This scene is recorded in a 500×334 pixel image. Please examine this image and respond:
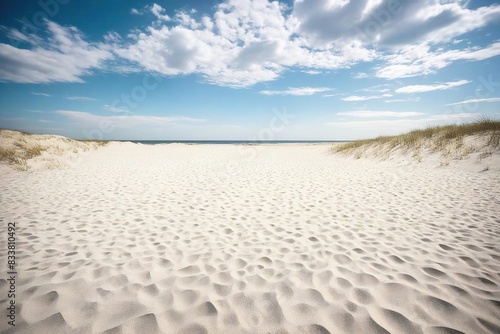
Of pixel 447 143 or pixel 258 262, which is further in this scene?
pixel 447 143

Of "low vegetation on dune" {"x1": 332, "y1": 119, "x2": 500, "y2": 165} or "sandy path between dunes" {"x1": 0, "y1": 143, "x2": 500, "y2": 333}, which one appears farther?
"low vegetation on dune" {"x1": 332, "y1": 119, "x2": 500, "y2": 165}

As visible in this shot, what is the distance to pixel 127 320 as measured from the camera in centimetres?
229

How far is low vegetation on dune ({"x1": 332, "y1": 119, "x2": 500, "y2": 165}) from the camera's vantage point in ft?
35.3

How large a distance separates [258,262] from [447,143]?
1519 centimetres

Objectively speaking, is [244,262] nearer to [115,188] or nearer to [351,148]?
[115,188]

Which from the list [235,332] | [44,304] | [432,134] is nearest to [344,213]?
[235,332]

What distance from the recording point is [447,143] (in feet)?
41.1

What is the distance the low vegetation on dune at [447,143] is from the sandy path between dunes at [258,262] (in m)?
5.66

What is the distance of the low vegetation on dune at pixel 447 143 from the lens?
10758mm

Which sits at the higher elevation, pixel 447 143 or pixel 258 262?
pixel 447 143

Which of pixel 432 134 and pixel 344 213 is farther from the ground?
pixel 432 134

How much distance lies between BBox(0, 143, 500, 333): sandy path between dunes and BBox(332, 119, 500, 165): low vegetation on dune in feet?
18.6

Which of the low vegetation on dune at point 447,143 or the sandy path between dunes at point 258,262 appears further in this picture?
the low vegetation on dune at point 447,143

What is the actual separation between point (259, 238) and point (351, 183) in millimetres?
5887
